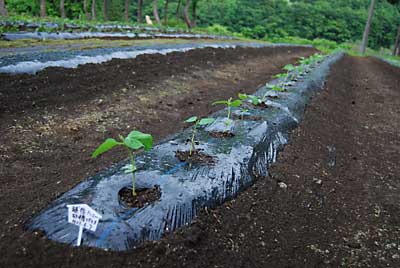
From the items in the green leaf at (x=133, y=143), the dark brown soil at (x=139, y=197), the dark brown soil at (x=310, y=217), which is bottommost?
the dark brown soil at (x=310, y=217)

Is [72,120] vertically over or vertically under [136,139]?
under

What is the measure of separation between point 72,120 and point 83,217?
2419mm

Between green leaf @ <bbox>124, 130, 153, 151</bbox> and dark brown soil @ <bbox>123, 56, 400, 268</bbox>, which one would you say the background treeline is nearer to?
dark brown soil @ <bbox>123, 56, 400, 268</bbox>

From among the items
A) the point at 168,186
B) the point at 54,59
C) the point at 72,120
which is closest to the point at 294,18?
the point at 54,59

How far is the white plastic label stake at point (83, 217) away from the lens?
Result: 1.29 metres

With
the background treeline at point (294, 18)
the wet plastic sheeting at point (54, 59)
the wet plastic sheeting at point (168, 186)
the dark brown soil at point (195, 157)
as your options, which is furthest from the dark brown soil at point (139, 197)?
the background treeline at point (294, 18)

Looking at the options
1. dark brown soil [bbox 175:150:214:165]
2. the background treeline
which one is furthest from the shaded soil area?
the background treeline

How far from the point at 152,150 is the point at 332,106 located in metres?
3.66

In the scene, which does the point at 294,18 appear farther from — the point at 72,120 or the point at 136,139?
the point at 136,139

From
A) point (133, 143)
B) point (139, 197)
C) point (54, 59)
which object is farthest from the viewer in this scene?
point (54, 59)

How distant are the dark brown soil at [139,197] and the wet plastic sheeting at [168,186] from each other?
1.3 inches

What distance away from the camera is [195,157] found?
2172mm

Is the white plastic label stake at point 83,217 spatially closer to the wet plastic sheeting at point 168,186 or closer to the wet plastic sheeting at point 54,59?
the wet plastic sheeting at point 168,186

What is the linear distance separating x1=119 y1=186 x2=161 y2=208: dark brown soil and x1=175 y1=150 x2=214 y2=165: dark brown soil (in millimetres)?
400
